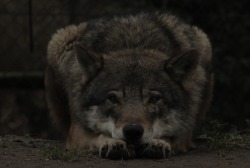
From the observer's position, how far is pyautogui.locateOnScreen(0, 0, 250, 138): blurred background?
11.0 meters

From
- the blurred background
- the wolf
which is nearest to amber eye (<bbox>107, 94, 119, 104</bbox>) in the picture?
the wolf

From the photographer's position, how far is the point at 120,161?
6.80m

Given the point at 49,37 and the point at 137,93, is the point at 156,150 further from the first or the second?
the point at 49,37

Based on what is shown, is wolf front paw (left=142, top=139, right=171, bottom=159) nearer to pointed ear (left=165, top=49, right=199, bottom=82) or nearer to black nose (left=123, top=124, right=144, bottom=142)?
black nose (left=123, top=124, right=144, bottom=142)

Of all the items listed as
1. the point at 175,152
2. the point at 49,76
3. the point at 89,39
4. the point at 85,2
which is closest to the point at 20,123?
the point at 85,2

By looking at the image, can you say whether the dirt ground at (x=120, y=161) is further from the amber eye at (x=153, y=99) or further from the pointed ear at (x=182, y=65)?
the pointed ear at (x=182, y=65)

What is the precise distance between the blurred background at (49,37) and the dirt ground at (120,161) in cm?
335

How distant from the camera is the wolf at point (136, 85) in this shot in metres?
7.02

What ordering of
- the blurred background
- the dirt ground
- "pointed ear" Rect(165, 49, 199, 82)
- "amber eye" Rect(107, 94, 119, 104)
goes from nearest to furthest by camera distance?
the dirt ground → "amber eye" Rect(107, 94, 119, 104) → "pointed ear" Rect(165, 49, 199, 82) → the blurred background

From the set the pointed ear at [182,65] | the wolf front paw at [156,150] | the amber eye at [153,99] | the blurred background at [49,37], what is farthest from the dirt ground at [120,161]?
the blurred background at [49,37]

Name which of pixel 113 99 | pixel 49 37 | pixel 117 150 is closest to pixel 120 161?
pixel 117 150

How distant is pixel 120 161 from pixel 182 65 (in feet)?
3.79

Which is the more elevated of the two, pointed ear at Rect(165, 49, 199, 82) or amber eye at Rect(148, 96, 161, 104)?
pointed ear at Rect(165, 49, 199, 82)

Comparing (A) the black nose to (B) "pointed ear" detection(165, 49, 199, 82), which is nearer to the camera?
(A) the black nose
